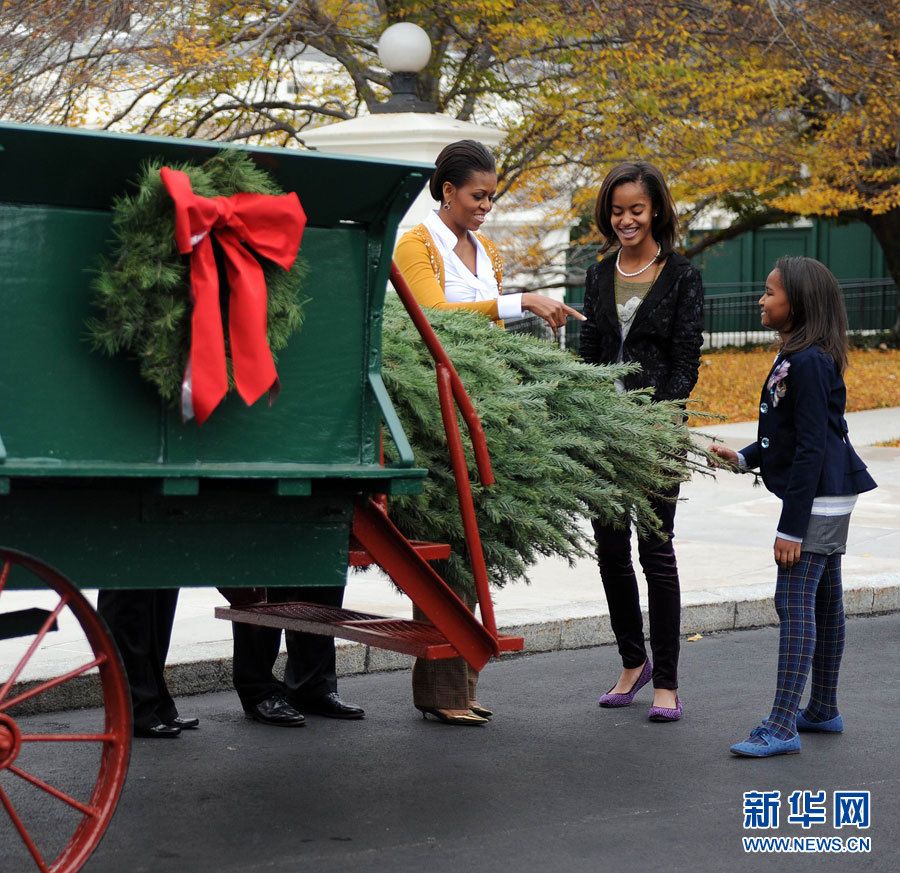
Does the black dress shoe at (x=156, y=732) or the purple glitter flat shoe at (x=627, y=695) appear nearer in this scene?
the black dress shoe at (x=156, y=732)

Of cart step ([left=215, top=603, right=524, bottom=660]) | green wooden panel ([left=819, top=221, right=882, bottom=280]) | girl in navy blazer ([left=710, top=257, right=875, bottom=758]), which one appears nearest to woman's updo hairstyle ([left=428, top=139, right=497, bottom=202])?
girl in navy blazer ([left=710, top=257, right=875, bottom=758])

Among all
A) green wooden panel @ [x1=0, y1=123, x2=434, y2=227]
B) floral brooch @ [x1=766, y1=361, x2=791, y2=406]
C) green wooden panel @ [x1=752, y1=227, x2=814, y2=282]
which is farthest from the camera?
green wooden panel @ [x1=752, y1=227, x2=814, y2=282]

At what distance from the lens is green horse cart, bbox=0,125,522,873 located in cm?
353

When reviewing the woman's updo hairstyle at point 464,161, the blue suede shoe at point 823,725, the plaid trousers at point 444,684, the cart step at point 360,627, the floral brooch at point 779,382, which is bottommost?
the blue suede shoe at point 823,725

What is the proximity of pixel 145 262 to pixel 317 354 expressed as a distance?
20.6 inches

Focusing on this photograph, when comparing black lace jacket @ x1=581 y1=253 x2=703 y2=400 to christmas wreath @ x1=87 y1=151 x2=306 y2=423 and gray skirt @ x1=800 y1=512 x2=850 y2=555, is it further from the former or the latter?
christmas wreath @ x1=87 y1=151 x2=306 y2=423

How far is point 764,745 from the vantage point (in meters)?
5.06

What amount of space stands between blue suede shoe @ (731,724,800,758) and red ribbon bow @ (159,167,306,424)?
2.28m

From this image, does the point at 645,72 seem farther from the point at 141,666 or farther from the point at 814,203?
the point at 141,666

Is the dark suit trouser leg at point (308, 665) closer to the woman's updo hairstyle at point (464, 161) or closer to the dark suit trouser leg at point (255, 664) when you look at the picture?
the dark suit trouser leg at point (255, 664)

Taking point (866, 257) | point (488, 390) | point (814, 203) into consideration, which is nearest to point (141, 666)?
point (488, 390)

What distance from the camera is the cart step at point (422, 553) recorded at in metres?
4.37

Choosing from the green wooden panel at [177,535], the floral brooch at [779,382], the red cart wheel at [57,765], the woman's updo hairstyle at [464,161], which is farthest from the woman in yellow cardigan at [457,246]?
the red cart wheel at [57,765]

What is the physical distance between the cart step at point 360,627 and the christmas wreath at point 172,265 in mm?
1014
